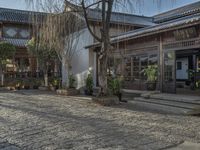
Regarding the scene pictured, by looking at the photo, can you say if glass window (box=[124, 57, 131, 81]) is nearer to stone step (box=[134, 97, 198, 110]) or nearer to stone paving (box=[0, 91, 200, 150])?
stone step (box=[134, 97, 198, 110])

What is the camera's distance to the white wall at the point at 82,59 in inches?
762

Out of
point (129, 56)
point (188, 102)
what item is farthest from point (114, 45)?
point (188, 102)

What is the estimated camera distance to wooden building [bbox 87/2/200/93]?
1201 cm

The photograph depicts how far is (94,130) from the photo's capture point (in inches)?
271

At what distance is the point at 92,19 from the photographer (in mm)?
18000

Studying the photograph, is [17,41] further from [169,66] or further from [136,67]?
[169,66]

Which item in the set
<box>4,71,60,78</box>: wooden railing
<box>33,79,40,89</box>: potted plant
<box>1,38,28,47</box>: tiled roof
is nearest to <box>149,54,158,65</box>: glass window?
<box>33,79,40,89</box>: potted plant

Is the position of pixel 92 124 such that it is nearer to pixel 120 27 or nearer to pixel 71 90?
pixel 71 90

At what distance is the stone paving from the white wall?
999 cm

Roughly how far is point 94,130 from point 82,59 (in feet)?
44.2

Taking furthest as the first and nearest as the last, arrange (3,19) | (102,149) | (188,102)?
(3,19) → (188,102) → (102,149)

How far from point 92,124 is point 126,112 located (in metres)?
2.31

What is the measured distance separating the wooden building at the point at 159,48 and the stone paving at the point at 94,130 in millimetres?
4304

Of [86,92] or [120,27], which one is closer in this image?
[86,92]
